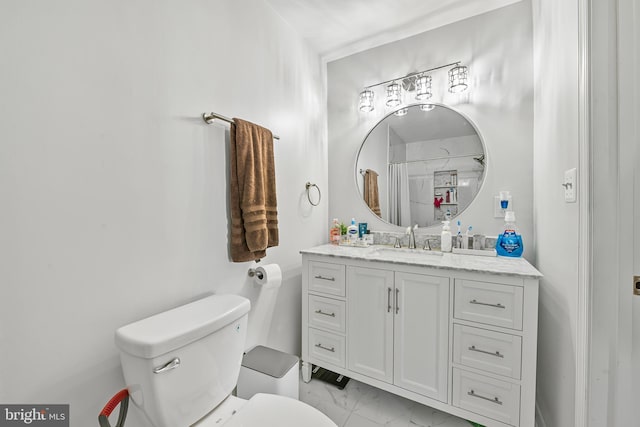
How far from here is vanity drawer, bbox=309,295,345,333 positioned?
1.57 metres

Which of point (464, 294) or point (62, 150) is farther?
point (464, 294)

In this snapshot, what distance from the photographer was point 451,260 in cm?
140

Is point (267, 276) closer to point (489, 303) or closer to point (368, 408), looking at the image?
point (368, 408)

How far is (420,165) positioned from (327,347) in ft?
4.51

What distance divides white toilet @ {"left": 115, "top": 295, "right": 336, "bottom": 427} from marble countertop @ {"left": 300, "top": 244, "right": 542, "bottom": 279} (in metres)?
0.75

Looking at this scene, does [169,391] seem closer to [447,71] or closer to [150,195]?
[150,195]

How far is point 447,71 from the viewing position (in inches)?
68.3

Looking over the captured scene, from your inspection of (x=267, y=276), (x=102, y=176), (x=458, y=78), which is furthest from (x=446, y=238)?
(x=102, y=176)

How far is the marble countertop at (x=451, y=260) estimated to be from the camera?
117 cm

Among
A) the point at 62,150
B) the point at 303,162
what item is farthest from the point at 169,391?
the point at 303,162

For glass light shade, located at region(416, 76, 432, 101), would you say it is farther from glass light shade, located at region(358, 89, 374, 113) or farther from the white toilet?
the white toilet

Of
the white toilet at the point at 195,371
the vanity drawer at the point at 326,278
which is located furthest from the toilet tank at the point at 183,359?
the vanity drawer at the point at 326,278

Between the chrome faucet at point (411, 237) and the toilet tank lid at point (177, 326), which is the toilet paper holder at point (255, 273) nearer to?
the toilet tank lid at point (177, 326)

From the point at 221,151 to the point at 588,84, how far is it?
1438mm
